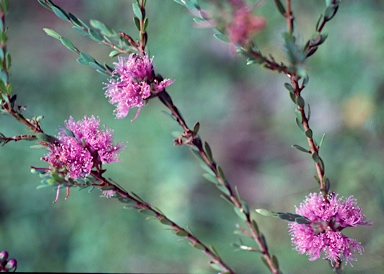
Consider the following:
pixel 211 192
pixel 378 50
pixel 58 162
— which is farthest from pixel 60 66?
pixel 58 162

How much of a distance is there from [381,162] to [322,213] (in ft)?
2.30

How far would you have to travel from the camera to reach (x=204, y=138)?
142 cm

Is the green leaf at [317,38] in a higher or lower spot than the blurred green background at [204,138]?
lower

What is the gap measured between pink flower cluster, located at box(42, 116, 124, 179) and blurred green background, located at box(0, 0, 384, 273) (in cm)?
65

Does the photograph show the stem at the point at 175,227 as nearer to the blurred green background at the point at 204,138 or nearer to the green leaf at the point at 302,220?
the green leaf at the point at 302,220

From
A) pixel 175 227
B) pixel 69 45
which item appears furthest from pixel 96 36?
pixel 175 227

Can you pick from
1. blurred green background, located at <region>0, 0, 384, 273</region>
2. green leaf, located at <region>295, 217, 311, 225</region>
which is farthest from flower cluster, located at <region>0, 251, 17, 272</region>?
blurred green background, located at <region>0, 0, 384, 273</region>

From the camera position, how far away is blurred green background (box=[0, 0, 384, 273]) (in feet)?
3.63

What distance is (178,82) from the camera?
138cm

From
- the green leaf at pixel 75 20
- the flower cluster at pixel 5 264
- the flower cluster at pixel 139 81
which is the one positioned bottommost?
the flower cluster at pixel 5 264

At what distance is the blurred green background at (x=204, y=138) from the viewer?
3.63 feet

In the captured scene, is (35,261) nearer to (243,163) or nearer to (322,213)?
(243,163)

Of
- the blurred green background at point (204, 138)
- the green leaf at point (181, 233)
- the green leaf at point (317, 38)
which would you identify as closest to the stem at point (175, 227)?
the green leaf at point (181, 233)

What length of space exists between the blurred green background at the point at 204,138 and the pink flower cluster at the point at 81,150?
645mm
